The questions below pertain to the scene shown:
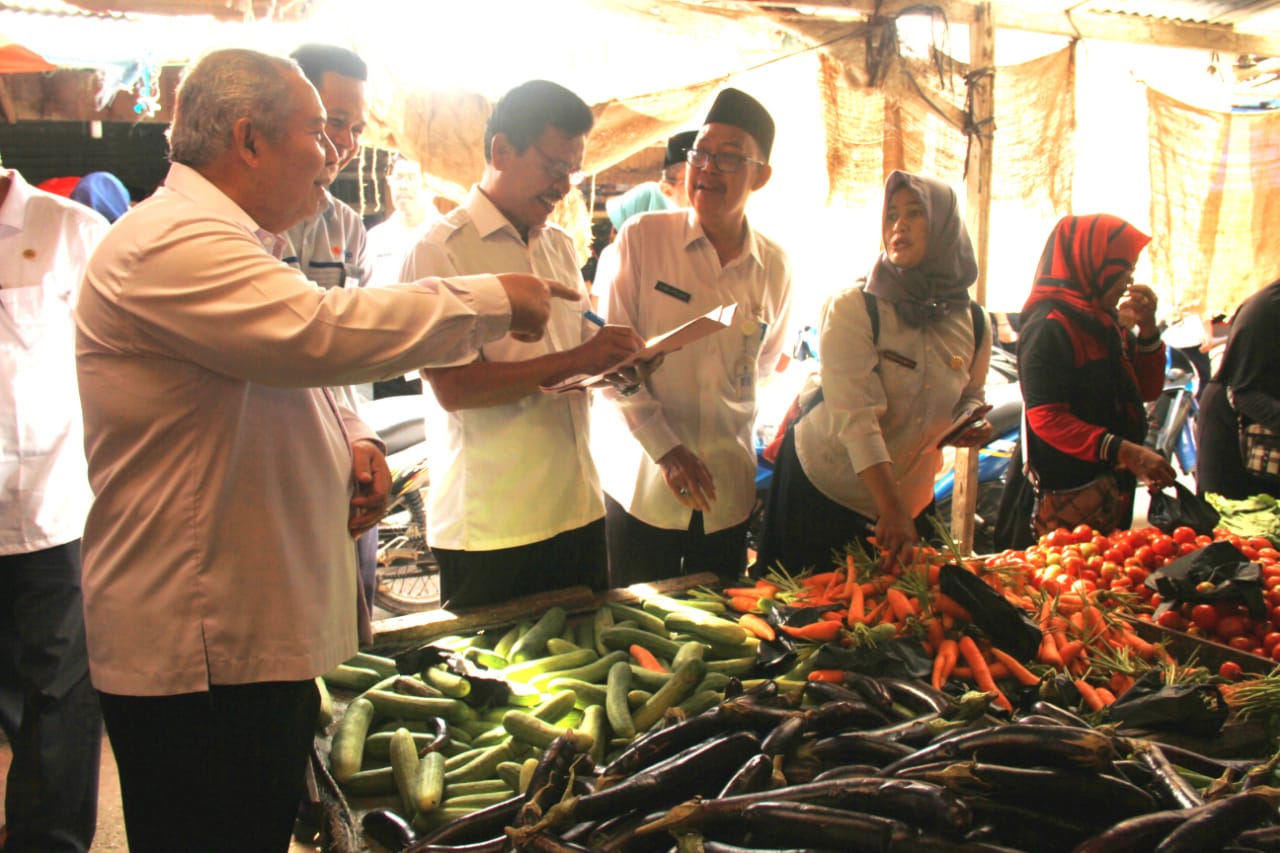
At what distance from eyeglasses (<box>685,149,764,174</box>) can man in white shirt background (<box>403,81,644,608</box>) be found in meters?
0.43

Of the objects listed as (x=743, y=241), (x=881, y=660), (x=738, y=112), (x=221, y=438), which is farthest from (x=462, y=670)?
(x=738, y=112)

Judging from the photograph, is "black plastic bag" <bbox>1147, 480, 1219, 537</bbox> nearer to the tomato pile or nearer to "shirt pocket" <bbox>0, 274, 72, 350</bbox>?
the tomato pile

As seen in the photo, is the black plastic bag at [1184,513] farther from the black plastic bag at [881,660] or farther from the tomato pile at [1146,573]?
the black plastic bag at [881,660]

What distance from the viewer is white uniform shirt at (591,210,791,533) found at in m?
3.05

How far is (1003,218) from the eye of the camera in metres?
5.14

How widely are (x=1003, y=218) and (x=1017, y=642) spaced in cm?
353

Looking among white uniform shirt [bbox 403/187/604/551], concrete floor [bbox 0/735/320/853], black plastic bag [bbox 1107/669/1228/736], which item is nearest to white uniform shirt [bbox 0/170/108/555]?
concrete floor [bbox 0/735/320/853]

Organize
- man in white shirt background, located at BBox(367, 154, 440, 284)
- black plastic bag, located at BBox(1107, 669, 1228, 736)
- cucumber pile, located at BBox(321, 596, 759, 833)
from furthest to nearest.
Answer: man in white shirt background, located at BBox(367, 154, 440, 284)
black plastic bag, located at BBox(1107, 669, 1228, 736)
cucumber pile, located at BBox(321, 596, 759, 833)

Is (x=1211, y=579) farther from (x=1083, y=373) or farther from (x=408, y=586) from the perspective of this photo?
(x=408, y=586)

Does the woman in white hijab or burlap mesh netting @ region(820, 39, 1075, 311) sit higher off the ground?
burlap mesh netting @ region(820, 39, 1075, 311)

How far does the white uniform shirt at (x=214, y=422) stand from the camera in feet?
A: 4.47

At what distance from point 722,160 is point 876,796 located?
2.14 metres

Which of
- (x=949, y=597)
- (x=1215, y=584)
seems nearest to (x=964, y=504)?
(x=1215, y=584)

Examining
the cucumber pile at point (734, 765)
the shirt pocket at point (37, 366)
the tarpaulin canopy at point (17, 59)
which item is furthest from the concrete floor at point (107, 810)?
the tarpaulin canopy at point (17, 59)
